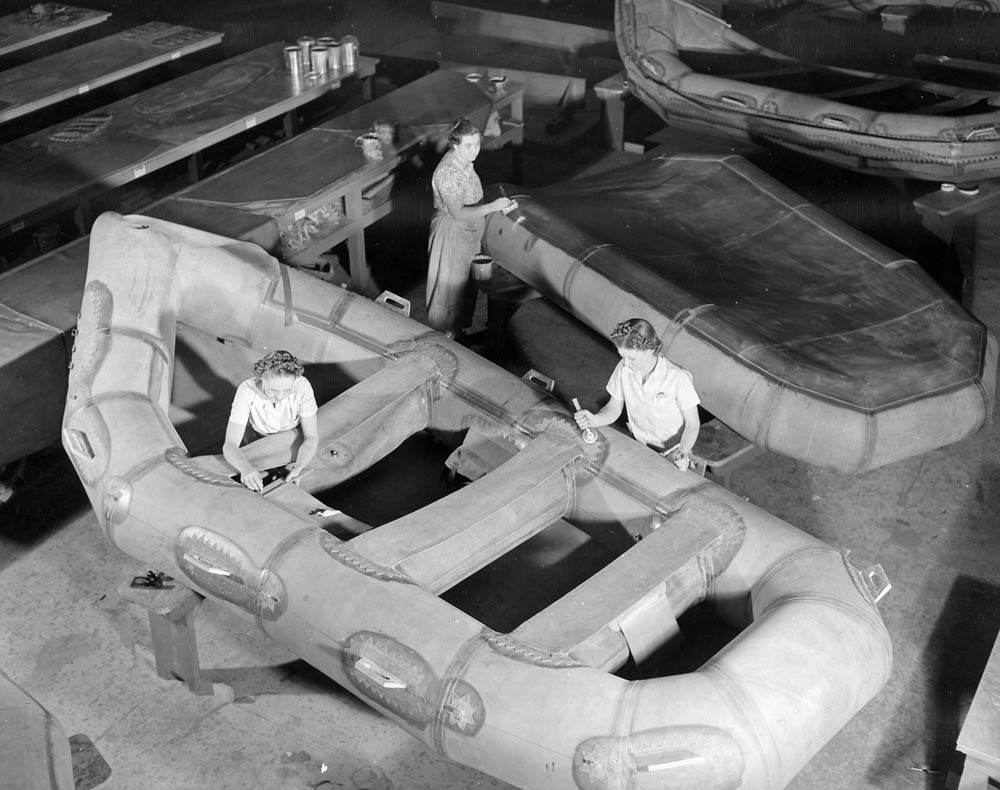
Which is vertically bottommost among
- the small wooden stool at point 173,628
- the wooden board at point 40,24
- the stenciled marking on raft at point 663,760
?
the small wooden stool at point 173,628

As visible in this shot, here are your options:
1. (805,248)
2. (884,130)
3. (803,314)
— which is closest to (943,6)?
(884,130)

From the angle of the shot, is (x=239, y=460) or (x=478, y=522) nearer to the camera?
(x=478, y=522)

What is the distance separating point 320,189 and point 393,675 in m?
3.10

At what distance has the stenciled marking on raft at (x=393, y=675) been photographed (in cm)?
359

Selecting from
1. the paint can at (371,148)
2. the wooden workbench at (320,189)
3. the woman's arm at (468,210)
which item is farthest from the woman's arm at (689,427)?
the paint can at (371,148)

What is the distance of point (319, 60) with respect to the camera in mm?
7348

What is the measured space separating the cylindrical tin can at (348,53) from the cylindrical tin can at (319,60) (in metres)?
0.10

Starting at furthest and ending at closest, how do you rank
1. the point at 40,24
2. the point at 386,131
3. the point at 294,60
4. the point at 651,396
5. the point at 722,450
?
the point at 40,24
the point at 294,60
the point at 386,131
the point at 722,450
the point at 651,396

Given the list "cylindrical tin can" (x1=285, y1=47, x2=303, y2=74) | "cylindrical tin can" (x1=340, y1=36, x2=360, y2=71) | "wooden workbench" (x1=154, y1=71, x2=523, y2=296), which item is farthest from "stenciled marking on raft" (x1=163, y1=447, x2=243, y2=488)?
"cylindrical tin can" (x1=340, y1=36, x2=360, y2=71)

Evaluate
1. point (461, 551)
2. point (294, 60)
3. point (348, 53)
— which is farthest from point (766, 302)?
point (294, 60)

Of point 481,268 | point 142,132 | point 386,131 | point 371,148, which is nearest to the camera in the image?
point 481,268

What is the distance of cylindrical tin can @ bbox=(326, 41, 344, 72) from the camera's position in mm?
7387

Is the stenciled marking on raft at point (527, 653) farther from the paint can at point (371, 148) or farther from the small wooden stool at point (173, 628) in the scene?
the paint can at point (371, 148)

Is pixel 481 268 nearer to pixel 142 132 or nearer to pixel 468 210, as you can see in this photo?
pixel 468 210
